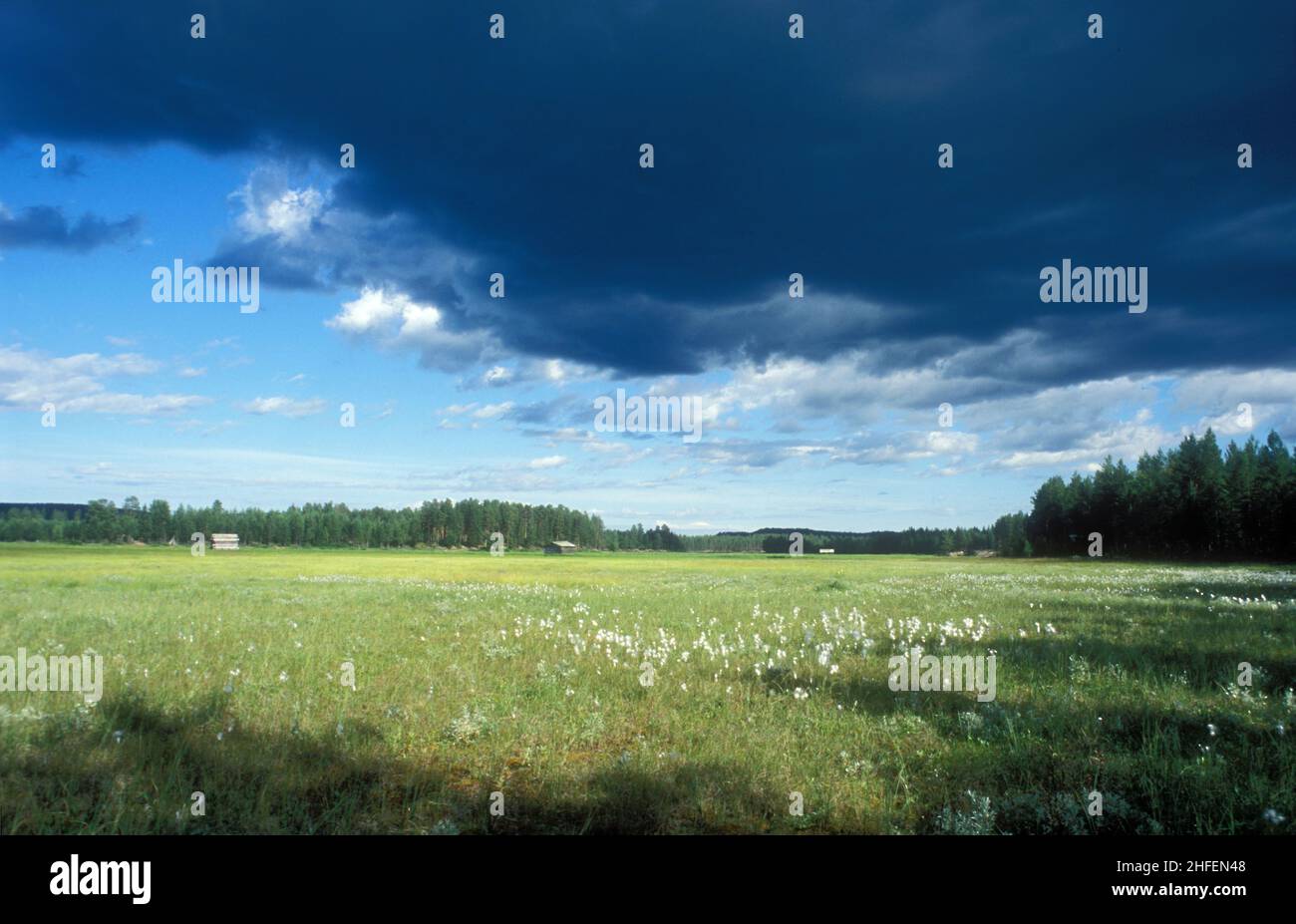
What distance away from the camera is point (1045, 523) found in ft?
105

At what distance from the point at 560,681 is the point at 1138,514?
136 ft

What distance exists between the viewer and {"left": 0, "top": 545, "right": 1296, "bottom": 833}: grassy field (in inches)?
240

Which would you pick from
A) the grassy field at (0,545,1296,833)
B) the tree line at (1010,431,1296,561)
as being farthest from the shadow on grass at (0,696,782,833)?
the tree line at (1010,431,1296,561)

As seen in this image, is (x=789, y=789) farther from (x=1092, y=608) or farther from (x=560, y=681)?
(x=1092, y=608)

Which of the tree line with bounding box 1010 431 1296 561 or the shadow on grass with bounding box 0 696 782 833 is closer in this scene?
the shadow on grass with bounding box 0 696 782 833

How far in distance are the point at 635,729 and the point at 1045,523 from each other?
3064 centimetres

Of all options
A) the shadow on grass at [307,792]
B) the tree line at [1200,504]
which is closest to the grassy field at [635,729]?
the shadow on grass at [307,792]

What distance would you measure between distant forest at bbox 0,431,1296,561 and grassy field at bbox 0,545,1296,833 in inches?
297

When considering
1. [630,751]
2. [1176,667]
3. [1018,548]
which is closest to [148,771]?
[630,751]

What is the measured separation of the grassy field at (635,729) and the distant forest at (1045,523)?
7553 millimetres

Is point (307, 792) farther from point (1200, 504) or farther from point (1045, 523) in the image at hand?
point (1200, 504)

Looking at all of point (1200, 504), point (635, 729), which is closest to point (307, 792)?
point (635, 729)

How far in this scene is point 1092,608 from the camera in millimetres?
19625

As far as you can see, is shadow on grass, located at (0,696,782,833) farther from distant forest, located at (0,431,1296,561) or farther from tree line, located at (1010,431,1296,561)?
tree line, located at (1010,431,1296,561)
